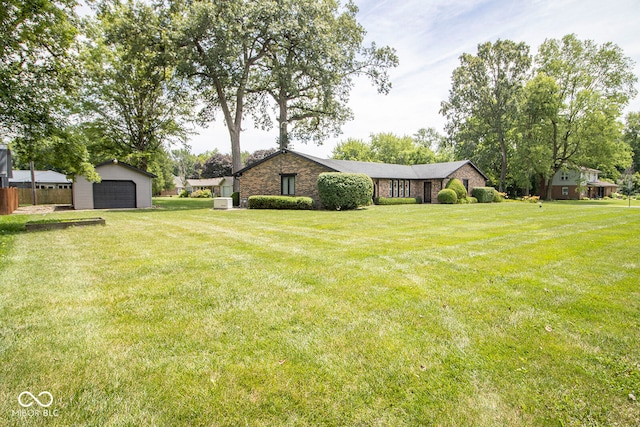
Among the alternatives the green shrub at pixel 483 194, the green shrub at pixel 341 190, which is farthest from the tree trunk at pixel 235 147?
the green shrub at pixel 483 194

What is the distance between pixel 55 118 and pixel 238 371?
1188 centimetres

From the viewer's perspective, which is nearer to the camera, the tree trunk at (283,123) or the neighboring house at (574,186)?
the tree trunk at (283,123)

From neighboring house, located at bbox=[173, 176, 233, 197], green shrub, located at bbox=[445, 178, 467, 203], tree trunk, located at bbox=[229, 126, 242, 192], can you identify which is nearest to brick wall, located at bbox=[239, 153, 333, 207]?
tree trunk, located at bbox=[229, 126, 242, 192]

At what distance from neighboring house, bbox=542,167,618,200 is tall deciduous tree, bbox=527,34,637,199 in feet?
27.3

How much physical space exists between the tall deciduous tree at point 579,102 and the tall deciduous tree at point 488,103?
2.66 meters

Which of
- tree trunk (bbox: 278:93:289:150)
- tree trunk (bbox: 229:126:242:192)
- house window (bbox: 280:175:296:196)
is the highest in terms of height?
tree trunk (bbox: 278:93:289:150)

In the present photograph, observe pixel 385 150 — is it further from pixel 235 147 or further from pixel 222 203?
pixel 222 203

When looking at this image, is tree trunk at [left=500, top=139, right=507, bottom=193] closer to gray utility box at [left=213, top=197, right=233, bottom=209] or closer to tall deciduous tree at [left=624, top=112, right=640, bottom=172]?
tall deciduous tree at [left=624, top=112, right=640, bottom=172]

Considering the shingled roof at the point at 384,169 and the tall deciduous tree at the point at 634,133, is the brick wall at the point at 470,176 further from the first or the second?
the tall deciduous tree at the point at 634,133

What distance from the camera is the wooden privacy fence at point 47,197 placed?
2959cm

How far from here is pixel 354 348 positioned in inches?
117

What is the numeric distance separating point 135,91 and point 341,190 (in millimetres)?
21435

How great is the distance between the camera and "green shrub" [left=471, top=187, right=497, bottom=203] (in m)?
29.3

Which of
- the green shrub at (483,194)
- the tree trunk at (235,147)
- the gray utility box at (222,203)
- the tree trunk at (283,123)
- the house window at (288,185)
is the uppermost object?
the tree trunk at (283,123)
